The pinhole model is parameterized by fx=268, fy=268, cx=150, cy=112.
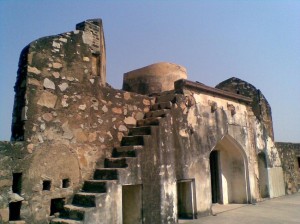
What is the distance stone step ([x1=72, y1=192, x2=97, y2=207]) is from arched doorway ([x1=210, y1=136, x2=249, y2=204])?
17.0 feet

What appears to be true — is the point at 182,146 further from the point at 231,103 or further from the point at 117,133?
the point at 231,103

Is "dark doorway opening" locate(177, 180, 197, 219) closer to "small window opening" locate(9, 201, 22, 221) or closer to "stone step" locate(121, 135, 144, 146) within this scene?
"stone step" locate(121, 135, 144, 146)

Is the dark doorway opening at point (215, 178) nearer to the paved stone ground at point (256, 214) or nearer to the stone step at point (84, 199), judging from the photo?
the paved stone ground at point (256, 214)

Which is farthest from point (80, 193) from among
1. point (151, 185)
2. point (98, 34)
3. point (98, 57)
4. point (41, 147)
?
point (98, 34)

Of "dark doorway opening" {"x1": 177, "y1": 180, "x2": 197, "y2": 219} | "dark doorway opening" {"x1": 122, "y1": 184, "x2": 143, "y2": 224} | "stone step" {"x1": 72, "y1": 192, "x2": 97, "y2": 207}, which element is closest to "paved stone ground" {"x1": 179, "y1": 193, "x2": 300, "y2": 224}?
"dark doorway opening" {"x1": 177, "y1": 180, "x2": 197, "y2": 219}

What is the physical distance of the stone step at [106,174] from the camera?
4535 mm

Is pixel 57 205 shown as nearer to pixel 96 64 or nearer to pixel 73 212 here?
pixel 73 212

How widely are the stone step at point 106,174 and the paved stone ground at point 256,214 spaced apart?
217 cm

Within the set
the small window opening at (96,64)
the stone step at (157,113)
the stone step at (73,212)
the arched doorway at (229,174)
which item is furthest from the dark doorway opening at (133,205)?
the arched doorway at (229,174)

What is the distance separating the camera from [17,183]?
4000 millimetres

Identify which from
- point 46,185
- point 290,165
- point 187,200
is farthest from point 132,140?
point 290,165

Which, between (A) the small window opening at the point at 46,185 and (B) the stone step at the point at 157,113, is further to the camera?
(B) the stone step at the point at 157,113

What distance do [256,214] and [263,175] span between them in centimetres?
325

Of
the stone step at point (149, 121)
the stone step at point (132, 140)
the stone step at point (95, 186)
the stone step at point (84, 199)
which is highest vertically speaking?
the stone step at point (149, 121)
